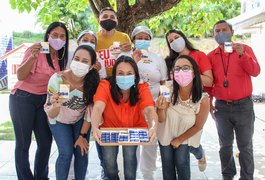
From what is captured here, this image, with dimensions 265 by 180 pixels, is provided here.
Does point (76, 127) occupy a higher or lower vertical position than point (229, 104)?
lower

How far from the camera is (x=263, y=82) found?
Result: 44.9 feet

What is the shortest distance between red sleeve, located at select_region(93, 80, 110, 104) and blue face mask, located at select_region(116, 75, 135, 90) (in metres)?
0.14

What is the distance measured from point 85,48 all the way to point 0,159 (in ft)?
9.93

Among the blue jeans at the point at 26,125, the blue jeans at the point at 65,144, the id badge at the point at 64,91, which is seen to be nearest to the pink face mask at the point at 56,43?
the blue jeans at the point at 26,125

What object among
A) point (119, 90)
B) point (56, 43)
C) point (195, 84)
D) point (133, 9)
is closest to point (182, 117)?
point (195, 84)

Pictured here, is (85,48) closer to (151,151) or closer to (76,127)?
(76,127)

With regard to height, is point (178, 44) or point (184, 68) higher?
point (178, 44)

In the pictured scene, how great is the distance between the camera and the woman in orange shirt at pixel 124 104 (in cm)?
317

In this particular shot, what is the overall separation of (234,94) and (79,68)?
1.87m

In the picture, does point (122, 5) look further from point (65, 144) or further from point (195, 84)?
point (65, 144)

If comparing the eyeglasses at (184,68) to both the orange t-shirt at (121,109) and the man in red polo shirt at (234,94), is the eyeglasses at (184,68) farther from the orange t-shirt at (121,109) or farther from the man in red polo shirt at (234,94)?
the man in red polo shirt at (234,94)

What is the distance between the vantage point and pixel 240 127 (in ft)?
12.2

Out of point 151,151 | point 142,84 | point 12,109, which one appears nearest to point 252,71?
point 142,84

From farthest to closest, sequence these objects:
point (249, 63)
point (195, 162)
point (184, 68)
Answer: point (195, 162) → point (249, 63) → point (184, 68)
